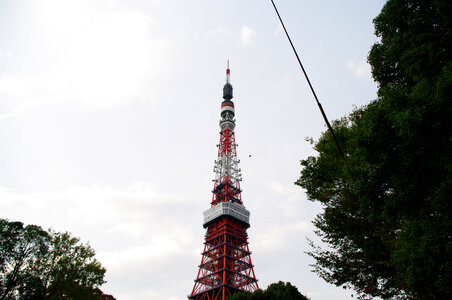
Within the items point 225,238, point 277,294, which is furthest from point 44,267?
point 225,238

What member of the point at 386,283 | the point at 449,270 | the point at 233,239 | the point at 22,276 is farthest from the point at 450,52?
the point at 233,239

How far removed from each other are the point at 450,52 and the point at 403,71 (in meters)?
1.23

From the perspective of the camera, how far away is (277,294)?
2323 centimetres

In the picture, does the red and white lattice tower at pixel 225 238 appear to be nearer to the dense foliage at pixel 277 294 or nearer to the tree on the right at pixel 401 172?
the dense foliage at pixel 277 294

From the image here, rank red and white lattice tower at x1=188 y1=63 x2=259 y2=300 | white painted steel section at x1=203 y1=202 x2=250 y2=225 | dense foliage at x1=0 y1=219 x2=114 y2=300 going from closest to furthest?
dense foliage at x1=0 y1=219 x2=114 y2=300 < red and white lattice tower at x1=188 y1=63 x2=259 y2=300 < white painted steel section at x1=203 y1=202 x2=250 y2=225

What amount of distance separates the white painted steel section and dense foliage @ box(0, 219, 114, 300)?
34.2 meters

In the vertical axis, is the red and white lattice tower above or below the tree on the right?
above

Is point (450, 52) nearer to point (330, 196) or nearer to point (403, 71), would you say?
point (403, 71)

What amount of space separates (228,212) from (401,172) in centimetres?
4412

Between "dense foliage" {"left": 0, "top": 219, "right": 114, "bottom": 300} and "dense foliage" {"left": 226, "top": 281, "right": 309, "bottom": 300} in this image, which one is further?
"dense foliage" {"left": 226, "top": 281, "right": 309, "bottom": 300}

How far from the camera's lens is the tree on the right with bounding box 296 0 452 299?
6602mm

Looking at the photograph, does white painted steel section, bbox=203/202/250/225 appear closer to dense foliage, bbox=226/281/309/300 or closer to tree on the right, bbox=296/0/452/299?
dense foliage, bbox=226/281/309/300

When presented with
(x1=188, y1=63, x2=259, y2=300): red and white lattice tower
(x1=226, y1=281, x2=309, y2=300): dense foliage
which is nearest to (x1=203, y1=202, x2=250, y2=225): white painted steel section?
(x1=188, y1=63, x2=259, y2=300): red and white lattice tower

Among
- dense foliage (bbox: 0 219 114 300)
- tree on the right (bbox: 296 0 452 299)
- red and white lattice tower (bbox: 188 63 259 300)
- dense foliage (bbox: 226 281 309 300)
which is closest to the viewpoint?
tree on the right (bbox: 296 0 452 299)
